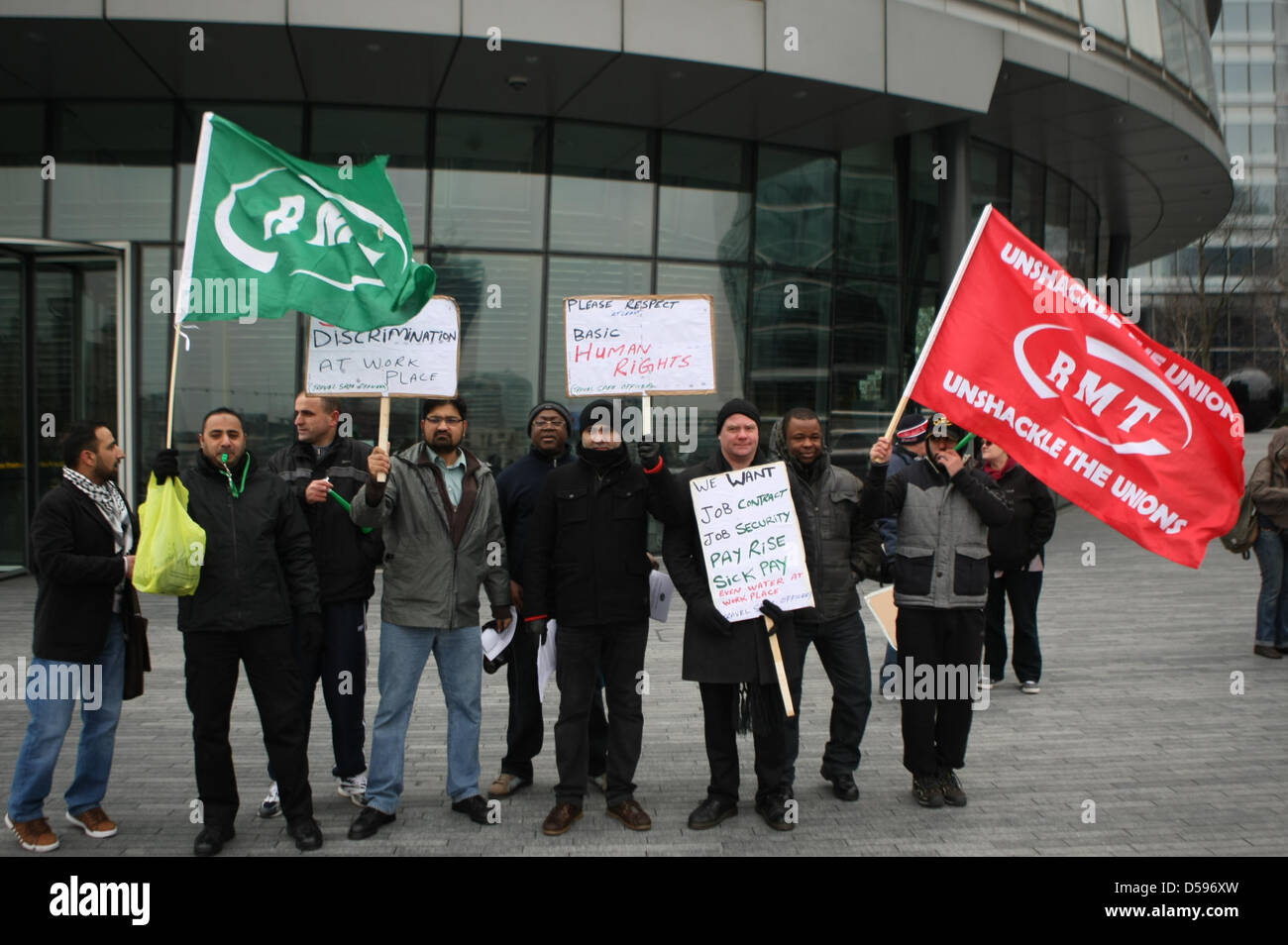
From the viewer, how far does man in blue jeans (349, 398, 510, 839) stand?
529 cm

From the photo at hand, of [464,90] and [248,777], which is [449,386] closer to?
[248,777]

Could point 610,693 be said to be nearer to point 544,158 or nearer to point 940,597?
point 940,597

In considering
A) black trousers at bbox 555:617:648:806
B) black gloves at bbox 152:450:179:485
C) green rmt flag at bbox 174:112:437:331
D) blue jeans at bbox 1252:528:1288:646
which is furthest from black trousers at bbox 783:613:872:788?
blue jeans at bbox 1252:528:1288:646

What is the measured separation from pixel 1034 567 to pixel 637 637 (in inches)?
154

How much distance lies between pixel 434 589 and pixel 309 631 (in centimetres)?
63

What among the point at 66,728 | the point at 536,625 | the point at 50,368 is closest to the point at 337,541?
the point at 536,625

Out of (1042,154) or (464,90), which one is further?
(1042,154)

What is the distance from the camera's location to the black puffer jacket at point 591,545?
532 centimetres

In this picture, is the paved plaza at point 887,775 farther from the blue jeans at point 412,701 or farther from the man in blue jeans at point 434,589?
the man in blue jeans at point 434,589

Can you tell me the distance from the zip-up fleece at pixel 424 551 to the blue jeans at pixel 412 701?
0.35 feet

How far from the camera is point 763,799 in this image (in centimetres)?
534

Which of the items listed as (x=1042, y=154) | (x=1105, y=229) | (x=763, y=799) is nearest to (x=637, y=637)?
(x=763, y=799)

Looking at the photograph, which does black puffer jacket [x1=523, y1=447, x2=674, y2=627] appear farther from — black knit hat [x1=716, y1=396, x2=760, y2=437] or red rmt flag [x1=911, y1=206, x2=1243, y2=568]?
red rmt flag [x1=911, y1=206, x2=1243, y2=568]
